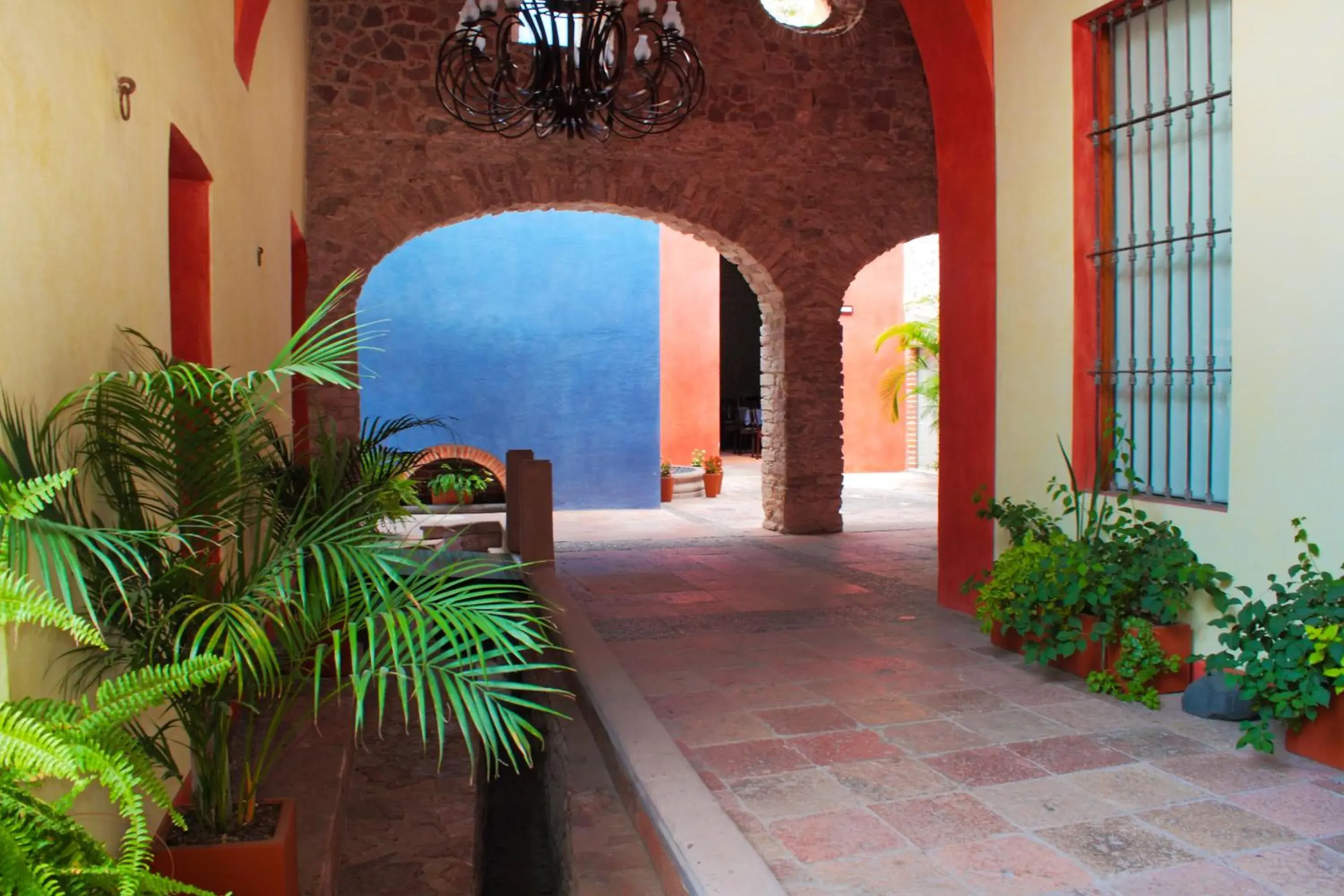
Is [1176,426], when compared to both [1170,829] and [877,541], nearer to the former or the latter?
[1170,829]

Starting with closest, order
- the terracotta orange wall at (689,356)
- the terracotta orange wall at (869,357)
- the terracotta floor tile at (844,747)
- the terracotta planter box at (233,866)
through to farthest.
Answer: the terracotta planter box at (233,866) → the terracotta floor tile at (844,747) → the terracotta orange wall at (689,356) → the terracotta orange wall at (869,357)

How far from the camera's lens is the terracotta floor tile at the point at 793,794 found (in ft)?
9.40

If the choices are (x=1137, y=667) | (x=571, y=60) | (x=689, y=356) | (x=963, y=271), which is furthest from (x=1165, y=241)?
(x=689, y=356)

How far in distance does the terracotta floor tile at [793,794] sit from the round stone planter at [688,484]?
9.65 meters

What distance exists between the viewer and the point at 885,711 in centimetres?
375

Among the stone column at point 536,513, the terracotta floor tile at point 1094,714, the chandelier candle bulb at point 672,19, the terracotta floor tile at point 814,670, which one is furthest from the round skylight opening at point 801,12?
the terracotta floor tile at point 1094,714

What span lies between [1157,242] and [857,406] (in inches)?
507

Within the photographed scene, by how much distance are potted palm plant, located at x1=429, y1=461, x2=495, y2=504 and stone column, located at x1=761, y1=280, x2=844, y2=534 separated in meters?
3.28

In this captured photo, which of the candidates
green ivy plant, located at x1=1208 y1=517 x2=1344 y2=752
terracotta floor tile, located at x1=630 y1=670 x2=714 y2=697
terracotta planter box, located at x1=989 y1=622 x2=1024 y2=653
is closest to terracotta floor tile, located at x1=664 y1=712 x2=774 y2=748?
terracotta floor tile, located at x1=630 y1=670 x2=714 y2=697

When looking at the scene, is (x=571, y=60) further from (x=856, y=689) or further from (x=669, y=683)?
(x=856, y=689)

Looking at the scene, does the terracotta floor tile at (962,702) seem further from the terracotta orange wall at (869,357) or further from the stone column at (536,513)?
the terracotta orange wall at (869,357)

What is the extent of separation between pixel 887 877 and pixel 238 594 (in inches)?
62.5

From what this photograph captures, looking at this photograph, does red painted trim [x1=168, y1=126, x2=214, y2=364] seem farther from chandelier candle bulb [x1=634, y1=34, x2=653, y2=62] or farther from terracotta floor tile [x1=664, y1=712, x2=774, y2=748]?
chandelier candle bulb [x1=634, y1=34, x2=653, y2=62]

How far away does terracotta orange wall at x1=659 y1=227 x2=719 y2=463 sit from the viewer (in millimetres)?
14875
